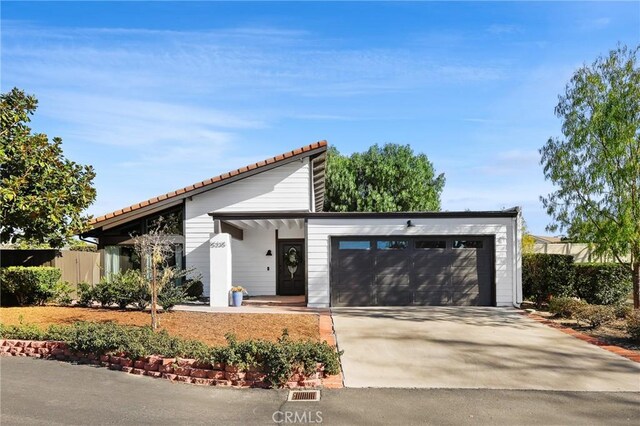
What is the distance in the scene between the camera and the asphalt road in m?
6.07

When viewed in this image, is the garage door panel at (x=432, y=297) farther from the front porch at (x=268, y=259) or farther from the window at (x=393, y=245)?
the front porch at (x=268, y=259)

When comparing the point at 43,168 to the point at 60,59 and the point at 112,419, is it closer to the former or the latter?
the point at 60,59

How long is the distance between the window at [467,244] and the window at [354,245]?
2928 millimetres

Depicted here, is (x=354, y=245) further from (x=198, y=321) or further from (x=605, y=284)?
(x=605, y=284)

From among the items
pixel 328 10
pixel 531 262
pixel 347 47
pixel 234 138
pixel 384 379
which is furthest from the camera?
pixel 531 262

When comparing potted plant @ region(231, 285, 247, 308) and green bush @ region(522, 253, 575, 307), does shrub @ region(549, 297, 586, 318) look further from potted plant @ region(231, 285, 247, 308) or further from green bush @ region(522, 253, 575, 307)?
potted plant @ region(231, 285, 247, 308)

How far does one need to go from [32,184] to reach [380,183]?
25.8 m

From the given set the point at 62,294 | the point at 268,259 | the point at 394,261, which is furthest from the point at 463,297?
the point at 62,294

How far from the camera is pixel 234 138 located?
52.1 ft

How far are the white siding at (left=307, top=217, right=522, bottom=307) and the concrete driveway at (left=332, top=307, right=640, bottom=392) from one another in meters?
2.58

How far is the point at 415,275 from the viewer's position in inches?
629

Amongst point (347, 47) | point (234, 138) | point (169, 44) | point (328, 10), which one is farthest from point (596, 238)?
point (169, 44)

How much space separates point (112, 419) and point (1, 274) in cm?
1038

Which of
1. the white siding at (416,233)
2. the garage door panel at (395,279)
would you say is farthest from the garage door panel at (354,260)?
the garage door panel at (395,279)
